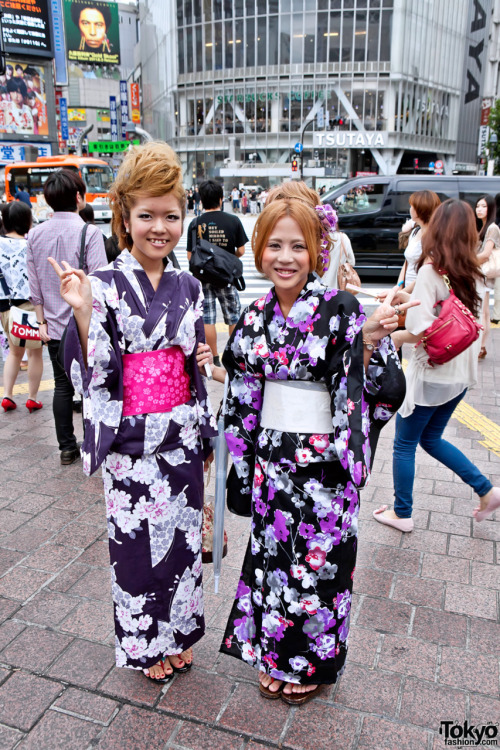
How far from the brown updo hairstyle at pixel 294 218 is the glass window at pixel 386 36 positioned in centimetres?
4528

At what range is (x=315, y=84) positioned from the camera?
1693 inches

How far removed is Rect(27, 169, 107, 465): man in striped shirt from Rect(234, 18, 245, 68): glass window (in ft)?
153

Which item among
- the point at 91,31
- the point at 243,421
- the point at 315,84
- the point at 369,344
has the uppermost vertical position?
the point at 91,31

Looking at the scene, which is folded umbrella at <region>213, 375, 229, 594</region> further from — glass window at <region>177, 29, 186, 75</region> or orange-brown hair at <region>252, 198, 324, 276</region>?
glass window at <region>177, 29, 186, 75</region>

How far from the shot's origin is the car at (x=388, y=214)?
36.3 feet

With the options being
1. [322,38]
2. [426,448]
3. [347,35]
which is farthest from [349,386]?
[322,38]

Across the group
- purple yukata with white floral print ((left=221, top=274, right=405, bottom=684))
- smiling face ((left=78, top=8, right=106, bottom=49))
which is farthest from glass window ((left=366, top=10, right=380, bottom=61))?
purple yukata with white floral print ((left=221, top=274, right=405, bottom=684))

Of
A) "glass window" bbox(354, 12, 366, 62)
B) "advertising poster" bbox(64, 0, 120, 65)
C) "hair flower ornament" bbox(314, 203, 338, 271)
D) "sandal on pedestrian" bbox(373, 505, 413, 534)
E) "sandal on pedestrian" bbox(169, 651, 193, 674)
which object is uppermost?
"advertising poster" bbox(64, 0, 120, 65)

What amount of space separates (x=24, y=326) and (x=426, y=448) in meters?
3.26

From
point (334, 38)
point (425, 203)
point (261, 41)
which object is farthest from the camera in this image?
point (261, 41)

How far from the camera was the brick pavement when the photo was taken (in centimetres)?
194

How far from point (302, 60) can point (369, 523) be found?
152 feet

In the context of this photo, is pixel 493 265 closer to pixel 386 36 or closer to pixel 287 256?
pixel 287 256

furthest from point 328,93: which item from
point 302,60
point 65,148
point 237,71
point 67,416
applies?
point 67,416
